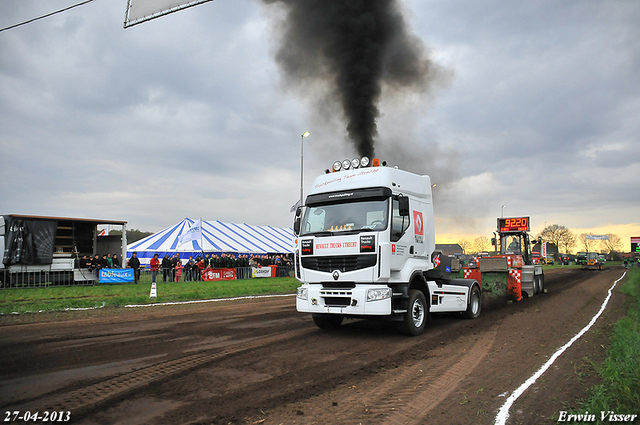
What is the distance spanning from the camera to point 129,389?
5.00 metres

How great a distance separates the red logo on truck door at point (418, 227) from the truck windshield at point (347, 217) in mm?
976

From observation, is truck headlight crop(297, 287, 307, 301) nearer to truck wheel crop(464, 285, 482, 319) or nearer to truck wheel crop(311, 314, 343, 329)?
truck wheel crop(311, 314, 343, 329)

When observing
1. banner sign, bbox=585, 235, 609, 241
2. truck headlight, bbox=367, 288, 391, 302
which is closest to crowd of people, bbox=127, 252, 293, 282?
truck headlight, bbox=367, 288, 391, 302

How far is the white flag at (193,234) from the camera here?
3341 centimetres

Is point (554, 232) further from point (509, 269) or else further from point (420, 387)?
point (420, 387)

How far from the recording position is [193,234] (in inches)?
1330

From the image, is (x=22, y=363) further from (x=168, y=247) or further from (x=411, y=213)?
(x=168, y=247)

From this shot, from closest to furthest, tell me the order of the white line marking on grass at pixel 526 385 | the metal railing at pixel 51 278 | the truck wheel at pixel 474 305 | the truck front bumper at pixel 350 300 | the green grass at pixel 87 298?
the white line marking on grass at pixel 526 385
the truck front bumper at pixel 350 300
the truck wheel at pixel 474 305
the green grass at pixel 87 298
the metal railing at pixel 51 278

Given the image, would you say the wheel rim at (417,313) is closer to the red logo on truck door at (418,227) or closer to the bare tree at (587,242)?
the red logo on truck door at (418,227)

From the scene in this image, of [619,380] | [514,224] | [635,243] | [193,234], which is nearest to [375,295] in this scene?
[619,380]

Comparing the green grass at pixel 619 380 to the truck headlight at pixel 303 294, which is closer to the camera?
the green grass at pixel 619 380

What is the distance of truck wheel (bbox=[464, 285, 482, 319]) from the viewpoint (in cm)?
1084

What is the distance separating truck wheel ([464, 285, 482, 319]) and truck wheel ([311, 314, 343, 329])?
11.4 feet

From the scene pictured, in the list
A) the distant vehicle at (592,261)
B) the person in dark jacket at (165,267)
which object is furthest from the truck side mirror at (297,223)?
the distant vehicle at (592,261)
